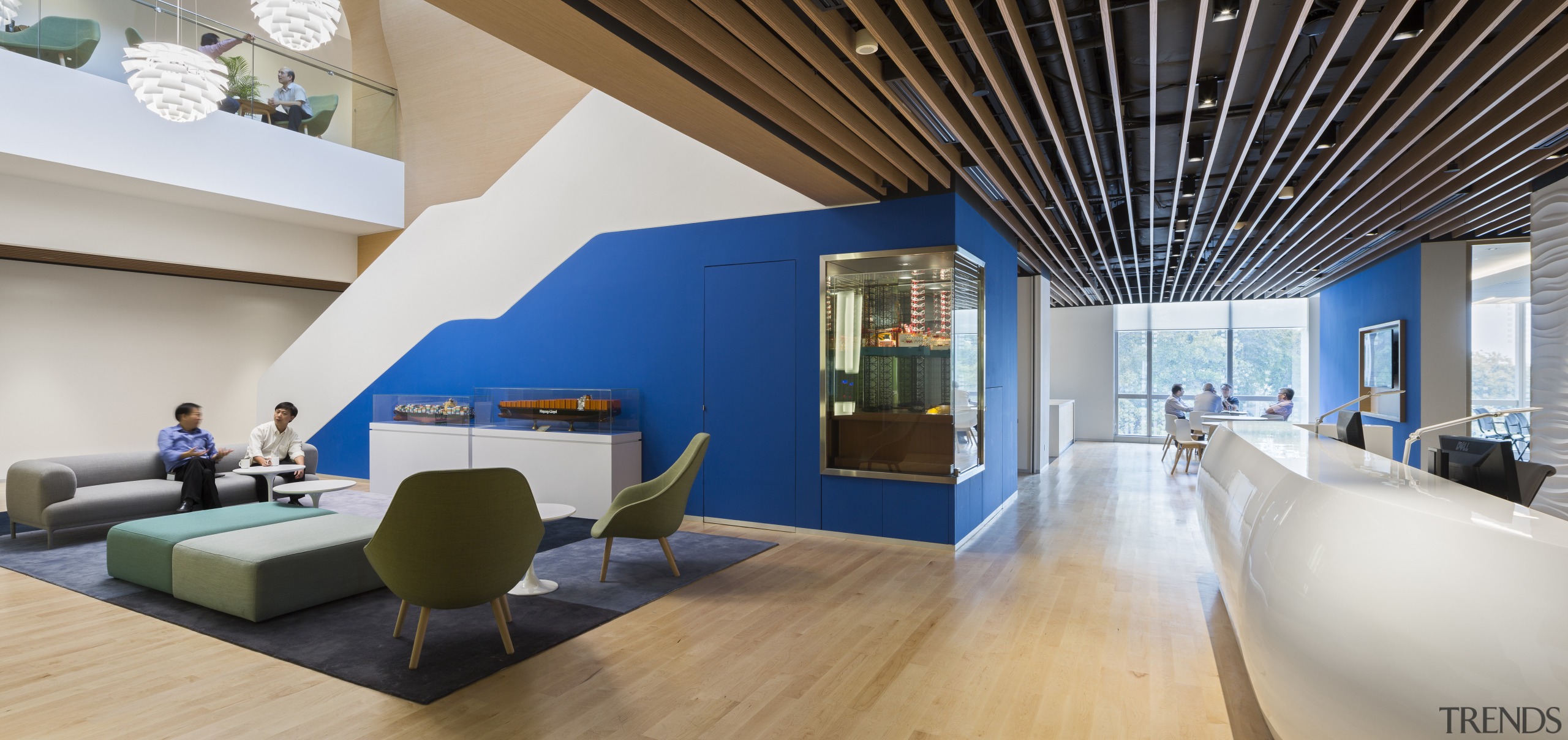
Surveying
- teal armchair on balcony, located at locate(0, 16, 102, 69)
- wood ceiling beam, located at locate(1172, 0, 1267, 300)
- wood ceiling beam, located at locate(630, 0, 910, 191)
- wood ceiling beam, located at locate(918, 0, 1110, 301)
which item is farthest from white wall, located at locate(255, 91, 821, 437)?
teal armchair on balcony, located at locate(0, 16, 102, 69)

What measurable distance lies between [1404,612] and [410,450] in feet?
25.4

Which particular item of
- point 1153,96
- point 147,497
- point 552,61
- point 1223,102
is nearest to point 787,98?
point 552,61

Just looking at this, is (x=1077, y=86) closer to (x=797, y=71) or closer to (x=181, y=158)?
(x=797, y=71)

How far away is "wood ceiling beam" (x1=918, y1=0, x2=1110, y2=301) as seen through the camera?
3046 millimetres

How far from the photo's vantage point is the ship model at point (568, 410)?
661cm

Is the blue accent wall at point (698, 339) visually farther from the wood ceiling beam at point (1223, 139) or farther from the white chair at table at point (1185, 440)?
the white chair at table at point (1185, 440)

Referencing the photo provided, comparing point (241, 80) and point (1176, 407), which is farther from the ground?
point (241, 80)

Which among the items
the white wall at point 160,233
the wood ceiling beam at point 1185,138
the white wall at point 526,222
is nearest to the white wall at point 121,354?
the white wall at point 526,222

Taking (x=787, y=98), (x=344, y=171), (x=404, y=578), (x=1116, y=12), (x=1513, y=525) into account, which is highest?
(x=344, y=171)

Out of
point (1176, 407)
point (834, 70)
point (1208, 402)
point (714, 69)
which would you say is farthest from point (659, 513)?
point (1208, 402)

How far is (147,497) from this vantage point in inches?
223

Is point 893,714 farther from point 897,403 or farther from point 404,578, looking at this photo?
point 897,403

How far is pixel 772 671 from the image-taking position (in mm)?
3246

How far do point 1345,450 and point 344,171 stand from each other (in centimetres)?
1023
